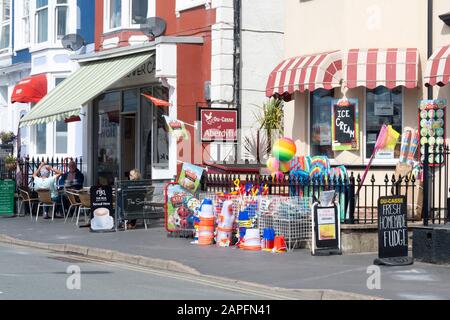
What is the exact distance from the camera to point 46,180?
2398 cm

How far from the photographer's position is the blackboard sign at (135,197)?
67.3 feet

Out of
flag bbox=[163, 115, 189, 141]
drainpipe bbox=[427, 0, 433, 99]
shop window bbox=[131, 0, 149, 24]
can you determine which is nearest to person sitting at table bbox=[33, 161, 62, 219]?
flag bbox=[163, 115, 189, 141]

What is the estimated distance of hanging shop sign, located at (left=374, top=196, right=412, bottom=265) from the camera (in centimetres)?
1452

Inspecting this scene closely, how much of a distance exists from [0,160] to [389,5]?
50.3 feet

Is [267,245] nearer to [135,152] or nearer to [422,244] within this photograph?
[422,244]

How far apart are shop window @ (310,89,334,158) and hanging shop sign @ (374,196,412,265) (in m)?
4.68

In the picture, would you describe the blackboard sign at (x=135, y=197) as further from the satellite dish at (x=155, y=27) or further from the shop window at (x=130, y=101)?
the shop window at (x=130, y=101)

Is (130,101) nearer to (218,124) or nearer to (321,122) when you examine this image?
(218,124)


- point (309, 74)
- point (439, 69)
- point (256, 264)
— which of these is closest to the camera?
point (256, 264)

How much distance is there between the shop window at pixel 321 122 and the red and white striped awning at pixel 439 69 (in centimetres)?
285

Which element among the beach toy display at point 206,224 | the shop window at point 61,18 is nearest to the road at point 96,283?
the beach toy display at point 206,224

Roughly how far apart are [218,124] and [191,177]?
2.43m

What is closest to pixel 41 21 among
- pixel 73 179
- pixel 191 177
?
pixel 73 179
